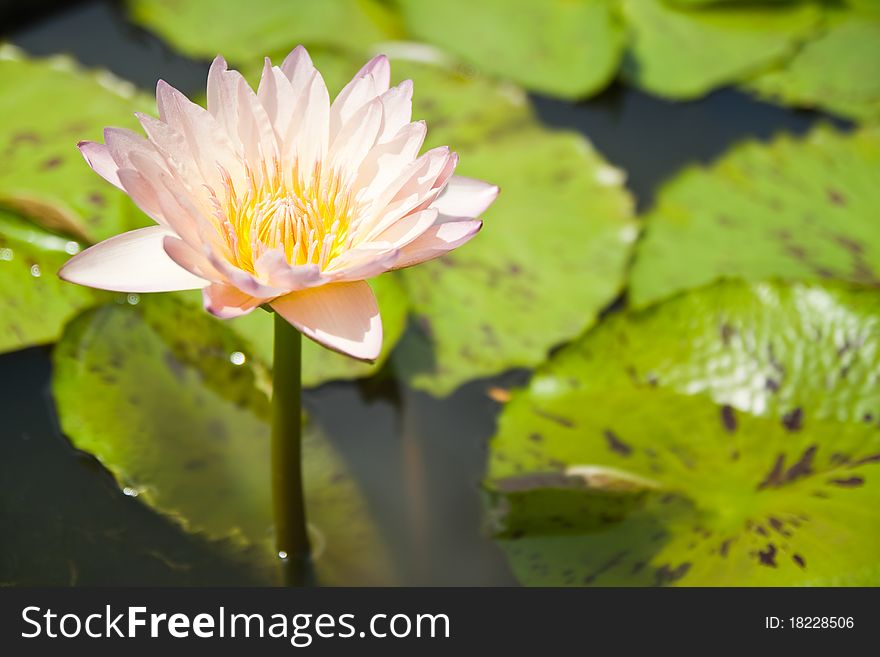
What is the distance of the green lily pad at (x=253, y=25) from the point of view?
250 centimetres

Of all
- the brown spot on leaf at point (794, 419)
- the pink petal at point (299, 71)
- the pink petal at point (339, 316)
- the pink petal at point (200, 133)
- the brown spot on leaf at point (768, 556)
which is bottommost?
the brown spot on leaf at point (768, 556)

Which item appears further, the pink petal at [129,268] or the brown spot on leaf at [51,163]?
the brown spot on leaf at [51,163]

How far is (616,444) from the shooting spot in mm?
1650

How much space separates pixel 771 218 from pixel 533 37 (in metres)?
0.92

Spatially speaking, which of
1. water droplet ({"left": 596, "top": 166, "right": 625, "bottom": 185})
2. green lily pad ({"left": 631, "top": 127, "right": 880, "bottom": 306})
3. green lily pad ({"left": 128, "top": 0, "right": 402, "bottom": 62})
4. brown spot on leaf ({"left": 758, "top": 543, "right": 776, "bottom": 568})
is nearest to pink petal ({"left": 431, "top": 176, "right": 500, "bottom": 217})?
brown spot on leaf ({"left": 758, "top": 543, "right": 776, "bottom": 568})

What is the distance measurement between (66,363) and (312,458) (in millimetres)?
491

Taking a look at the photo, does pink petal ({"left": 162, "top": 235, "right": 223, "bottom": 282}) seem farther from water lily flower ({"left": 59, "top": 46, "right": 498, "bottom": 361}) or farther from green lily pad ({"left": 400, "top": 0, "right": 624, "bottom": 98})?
green lily pad ({"left": 400, "top": 0, "right": 624, "bottom": 98})

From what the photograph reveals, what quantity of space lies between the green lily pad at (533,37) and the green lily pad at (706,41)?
0.11 m

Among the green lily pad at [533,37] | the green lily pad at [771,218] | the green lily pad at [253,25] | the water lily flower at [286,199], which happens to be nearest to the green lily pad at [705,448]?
the green lily pad at [771,218]

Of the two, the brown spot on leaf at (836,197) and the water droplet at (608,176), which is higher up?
the water droplet at (608,176)

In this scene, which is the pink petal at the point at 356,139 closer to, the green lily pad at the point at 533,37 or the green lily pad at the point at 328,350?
the green lily pad at the point at 328,350

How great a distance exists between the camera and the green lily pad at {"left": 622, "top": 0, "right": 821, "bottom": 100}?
100 inches

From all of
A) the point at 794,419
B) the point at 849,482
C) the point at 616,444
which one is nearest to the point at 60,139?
the point at 616,444

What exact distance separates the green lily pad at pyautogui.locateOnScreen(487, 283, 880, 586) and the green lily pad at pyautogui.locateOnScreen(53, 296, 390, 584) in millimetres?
313
